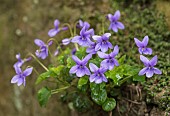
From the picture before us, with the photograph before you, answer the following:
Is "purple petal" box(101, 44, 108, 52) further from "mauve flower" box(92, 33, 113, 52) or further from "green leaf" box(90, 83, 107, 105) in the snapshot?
"green leaf" box(90, 83, 107, 105)

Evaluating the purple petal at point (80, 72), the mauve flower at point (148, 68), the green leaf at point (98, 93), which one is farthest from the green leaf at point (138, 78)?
the purple petal at point (80, 72)

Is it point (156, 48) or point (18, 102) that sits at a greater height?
point (156, 48)

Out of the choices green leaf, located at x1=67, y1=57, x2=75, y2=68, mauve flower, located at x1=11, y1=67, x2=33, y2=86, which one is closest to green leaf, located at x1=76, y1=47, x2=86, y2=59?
green leaf, located at x1=67, y1=57, x2=75, y2=68

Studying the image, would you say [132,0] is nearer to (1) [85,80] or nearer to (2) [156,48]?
(2) [156,48]

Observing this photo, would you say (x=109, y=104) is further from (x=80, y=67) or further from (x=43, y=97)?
(x=43, y=97)

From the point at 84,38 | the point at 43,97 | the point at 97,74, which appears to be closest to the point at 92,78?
the point at 97,74

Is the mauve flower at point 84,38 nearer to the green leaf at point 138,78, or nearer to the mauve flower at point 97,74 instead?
the mauve flower at point 97,74

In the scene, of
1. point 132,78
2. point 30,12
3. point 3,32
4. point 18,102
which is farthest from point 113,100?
point 3,32
